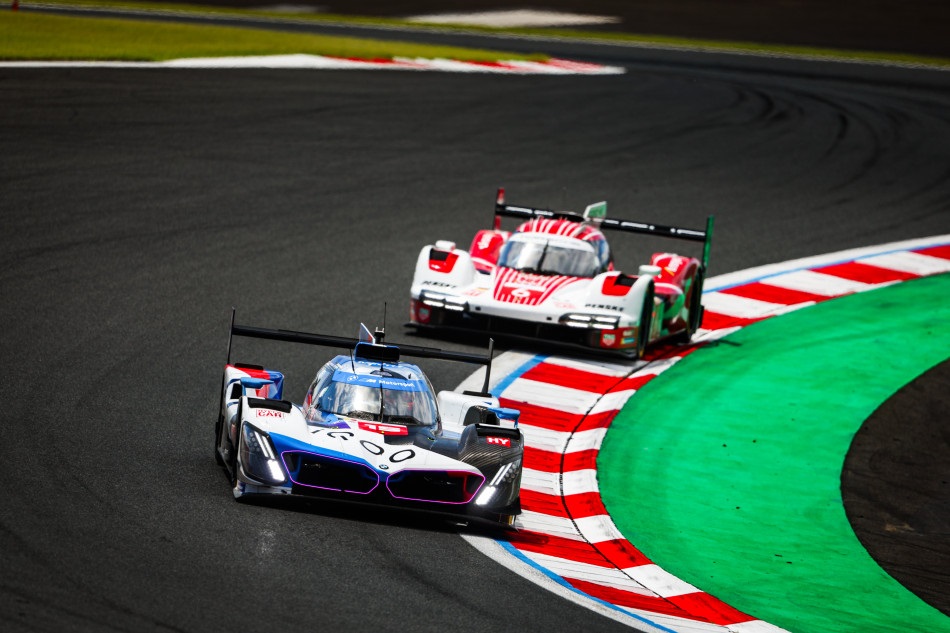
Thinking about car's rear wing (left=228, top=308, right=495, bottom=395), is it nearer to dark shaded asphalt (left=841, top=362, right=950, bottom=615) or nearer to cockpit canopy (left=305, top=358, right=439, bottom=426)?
cockpit canopy (left=305, top=358, right=439, bottom=426)

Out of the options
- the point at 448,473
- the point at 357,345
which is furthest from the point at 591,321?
the point at 448,473

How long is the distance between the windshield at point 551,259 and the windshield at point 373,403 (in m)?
5.28

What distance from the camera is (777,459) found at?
12.7 metres

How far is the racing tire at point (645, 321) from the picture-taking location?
15.1 m

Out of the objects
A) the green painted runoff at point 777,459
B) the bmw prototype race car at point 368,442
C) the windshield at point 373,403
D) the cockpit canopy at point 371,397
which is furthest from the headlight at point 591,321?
the windshield at point 373,403

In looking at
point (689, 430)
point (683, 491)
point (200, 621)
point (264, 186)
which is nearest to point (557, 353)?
point (689, 430)

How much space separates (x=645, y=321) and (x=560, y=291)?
0.96 metres

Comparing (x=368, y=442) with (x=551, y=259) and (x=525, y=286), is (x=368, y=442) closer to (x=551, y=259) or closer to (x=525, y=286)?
(x=525, y=286)

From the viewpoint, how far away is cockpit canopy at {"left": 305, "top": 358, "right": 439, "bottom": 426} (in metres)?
10.4

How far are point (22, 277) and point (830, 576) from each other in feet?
29.5

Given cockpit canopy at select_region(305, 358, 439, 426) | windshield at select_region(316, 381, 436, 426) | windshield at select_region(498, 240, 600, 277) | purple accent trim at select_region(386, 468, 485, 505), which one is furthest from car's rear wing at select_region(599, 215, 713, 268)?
purple accent trim at select_region(386, 468, 485, 505)

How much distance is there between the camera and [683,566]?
10156 millimetres

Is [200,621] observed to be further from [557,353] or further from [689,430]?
[557,353]

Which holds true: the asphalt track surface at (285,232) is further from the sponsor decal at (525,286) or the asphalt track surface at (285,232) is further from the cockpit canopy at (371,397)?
the cockpit canopy at (371,397)
